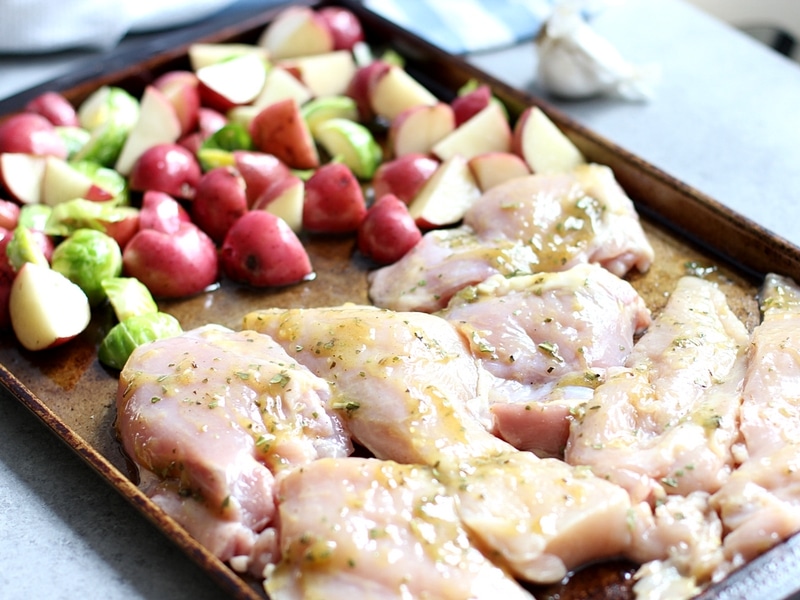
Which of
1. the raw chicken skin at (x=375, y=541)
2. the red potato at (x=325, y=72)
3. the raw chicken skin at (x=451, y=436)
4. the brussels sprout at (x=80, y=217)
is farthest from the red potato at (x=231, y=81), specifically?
the raw chicken skin at (x=375, y=541)

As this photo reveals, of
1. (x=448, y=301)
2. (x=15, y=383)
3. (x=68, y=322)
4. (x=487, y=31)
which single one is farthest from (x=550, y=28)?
(x=15, y=383)

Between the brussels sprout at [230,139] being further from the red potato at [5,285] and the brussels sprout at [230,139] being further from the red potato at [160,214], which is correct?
the red potato at [5,285]

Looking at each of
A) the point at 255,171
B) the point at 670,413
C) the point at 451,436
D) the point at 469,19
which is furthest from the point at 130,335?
the point at 469,19

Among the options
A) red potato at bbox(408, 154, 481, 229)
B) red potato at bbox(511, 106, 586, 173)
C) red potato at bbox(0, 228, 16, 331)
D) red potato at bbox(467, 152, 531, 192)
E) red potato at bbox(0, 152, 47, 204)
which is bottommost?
red potato at bbox(0, 228, 16, 331)

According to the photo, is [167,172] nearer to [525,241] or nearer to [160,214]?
[160,214]

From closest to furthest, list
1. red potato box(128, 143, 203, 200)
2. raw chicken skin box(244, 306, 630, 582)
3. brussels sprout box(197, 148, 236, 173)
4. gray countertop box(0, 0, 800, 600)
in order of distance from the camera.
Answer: raw chicken skin box(244, 306, 630, 582)
gray countertop box(0, 0, 800, 600)
red potato box(128, 143, 203, 200)
brussels sprout box(197, 148, 236, 173)

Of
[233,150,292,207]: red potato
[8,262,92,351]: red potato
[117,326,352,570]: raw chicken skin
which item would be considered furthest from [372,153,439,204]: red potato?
[8,262,92,351]: red potato

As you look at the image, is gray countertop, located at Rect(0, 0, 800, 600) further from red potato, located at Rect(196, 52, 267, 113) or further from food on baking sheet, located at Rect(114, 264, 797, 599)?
red potato, located at Rect(196, 52, 267, 113)
